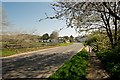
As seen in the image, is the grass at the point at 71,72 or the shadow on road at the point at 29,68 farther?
the shadow on road at the point at 29,68

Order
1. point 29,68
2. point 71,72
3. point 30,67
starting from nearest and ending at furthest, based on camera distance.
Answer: point 71,72 < point 29,68 < point 30,67

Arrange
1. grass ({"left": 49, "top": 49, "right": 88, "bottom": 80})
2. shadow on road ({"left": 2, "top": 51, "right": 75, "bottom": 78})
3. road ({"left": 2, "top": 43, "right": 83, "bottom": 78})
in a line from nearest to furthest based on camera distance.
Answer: grass ({"left": 49, "top": 49, "right": 88, "bottom": 80}) < shadow on road ({"left": 2, "top": 51, "right": 75, "bottom": 78}) < road ({"left": 2, "top": 43, "right": 83, "bottom": 78})

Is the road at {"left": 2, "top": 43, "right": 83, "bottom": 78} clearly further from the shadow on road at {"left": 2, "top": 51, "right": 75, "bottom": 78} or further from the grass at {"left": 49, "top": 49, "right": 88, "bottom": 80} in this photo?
the grass at {"left": 49, "top": 49, "right": 88, "bottom": 80}

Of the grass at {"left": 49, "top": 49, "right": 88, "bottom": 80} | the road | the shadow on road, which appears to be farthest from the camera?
the road

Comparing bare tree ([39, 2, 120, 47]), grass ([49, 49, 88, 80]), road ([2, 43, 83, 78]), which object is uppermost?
bare tree ([39, 2, 120, 47])

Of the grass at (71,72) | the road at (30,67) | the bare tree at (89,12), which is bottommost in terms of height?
the road at (30,67)

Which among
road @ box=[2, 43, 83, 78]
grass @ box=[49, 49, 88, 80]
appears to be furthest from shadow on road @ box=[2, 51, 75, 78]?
grass @ box=[49, 49, 88, 80]

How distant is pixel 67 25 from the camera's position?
49.1 feet

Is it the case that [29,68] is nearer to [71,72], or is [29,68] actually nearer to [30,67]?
[30,67]

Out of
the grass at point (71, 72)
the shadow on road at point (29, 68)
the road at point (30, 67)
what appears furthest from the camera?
the road at point (30, 67)

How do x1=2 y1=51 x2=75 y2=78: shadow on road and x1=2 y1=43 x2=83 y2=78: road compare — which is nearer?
x1=2 y1=51 x2=75 y2=78: shadow on road

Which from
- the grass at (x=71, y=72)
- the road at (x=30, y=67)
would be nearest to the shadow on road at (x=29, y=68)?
the road at (x=30, y=67)

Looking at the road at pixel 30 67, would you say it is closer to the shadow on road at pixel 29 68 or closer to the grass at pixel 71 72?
the shadow on road at pixel 29 68

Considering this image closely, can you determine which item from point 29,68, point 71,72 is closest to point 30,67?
point 29,68
